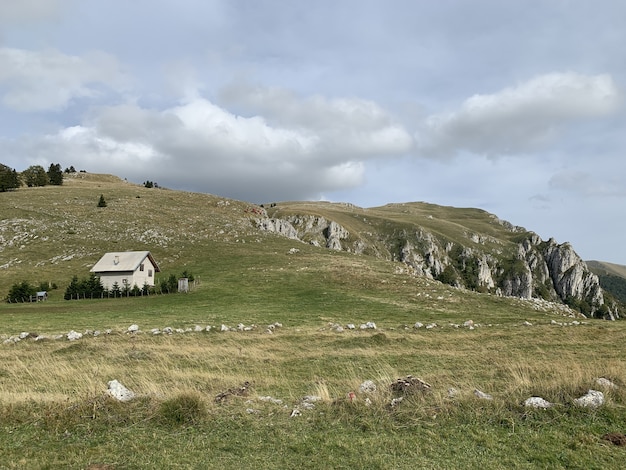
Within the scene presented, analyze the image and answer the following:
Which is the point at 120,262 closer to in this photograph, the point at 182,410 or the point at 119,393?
the point at 119,393

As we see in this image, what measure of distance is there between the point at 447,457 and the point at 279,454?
340 cm

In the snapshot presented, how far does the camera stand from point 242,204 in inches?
4919

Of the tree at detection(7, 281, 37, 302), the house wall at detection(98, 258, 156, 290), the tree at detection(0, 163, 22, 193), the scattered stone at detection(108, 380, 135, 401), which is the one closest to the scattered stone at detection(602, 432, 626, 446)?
the scattered stone at detection(108, 380, 135, 401)

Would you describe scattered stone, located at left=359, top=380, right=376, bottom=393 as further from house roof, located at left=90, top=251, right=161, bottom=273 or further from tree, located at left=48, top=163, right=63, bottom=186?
tree, located at left=48, top=163, right=63, bottom=186

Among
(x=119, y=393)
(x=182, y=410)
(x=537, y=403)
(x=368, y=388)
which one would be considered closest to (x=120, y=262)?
(x=119, y=393)

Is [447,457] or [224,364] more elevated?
[447,457]

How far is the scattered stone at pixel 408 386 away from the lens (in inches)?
437

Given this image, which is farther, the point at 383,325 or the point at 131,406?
the point at 383,325

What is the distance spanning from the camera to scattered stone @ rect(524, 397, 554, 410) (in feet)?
33.2

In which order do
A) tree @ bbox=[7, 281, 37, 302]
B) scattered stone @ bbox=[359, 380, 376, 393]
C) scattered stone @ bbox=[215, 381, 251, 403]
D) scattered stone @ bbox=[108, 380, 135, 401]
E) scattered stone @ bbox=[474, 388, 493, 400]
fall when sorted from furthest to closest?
tree @ bbox=[7, 281, 37, 302], scattered stone @ bbox=[359, 380, 376, 393], scattered stone @ bbox=[215, 381, 251, 403], scattered stone @ bbox=[108, 380, 135, 401], scattered stone @ bbox=[474, 388, 493, 400]

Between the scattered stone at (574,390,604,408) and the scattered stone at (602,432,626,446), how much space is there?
1285 mm

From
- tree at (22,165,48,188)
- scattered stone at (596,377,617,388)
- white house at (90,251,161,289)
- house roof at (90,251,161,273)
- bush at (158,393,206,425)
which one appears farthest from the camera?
tree at (22,165,48,188)

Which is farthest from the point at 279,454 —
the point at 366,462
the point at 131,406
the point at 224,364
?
the point at 224,364

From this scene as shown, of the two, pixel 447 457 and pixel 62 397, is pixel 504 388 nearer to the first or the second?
pixel 447 457
